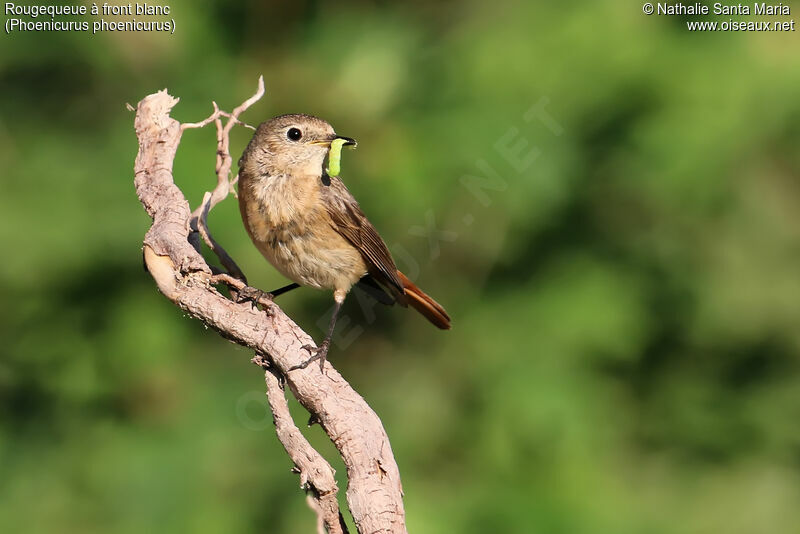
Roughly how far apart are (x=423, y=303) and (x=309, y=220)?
649 millimetres

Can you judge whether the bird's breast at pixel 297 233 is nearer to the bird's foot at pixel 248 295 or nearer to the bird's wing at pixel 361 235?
the bird's wing at pixel 361 235

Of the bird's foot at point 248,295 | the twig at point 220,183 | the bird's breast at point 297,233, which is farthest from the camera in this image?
the bird's breast at point 297,233

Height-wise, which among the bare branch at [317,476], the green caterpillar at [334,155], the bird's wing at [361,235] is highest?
the green caterpillar at [334,155]

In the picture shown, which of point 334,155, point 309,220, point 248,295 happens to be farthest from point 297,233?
point 248,295

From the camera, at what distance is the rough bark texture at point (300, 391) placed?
2393 millimetres

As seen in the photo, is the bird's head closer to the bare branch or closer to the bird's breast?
the bird's breast

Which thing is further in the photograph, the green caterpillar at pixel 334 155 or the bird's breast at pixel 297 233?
the green caterpillar at pixel 334 155

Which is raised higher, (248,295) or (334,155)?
(334,155)

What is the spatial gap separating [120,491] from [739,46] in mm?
3647

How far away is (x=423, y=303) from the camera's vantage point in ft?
13.7

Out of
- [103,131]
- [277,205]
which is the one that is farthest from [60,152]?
[277,205]

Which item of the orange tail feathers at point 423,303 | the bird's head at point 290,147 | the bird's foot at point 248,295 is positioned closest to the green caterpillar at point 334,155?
the bird's head at point 290,147

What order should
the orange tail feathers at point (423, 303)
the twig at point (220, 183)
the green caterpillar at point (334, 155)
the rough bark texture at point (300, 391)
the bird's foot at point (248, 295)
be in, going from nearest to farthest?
the rough bark texture at point (300, 391), the bird's foot at point (248, 295), the twig at point (220, 183), the green caterpillar at point (334, 155), the orange tail feathers at point (423, 303)

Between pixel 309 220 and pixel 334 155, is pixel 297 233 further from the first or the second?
pixel 334 155
